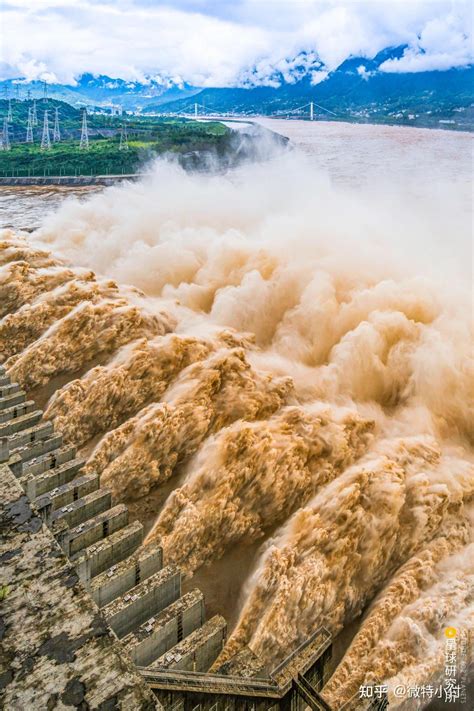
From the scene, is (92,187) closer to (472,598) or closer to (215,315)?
(215,315)

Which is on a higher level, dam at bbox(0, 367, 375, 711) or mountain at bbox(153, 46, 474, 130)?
mountain at bbox(153, 46, 474, 130)

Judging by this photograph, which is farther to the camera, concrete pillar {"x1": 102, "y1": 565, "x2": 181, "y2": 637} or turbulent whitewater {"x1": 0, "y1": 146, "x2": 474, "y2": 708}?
turbulent whitewater {"x1": 0, "y1": 146, "x2": 474, "y2": 708}

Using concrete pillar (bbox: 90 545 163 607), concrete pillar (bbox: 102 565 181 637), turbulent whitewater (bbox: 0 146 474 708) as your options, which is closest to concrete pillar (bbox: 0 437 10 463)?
turbulent whitewater (bbox: 0 146 474 708)

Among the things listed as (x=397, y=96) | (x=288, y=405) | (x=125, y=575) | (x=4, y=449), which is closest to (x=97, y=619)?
(x=125, y=575)

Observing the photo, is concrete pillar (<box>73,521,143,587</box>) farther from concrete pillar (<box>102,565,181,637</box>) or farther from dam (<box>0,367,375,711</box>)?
concrete pillar (<box>102,565,181,637</box>)

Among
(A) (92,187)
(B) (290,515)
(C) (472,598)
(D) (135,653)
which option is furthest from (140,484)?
(A) (92,187)

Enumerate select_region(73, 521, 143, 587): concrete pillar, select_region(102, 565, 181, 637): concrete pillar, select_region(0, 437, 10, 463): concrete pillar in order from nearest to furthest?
select_region(102, 565, 181, 637): concrete pillar
select_region(73, 521, 143, 587): concrete pillar
select_region(0, 437, 10, 463): concrete pillar

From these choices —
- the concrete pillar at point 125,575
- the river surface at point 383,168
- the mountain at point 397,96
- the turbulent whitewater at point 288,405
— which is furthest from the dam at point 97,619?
the mountain at point 397,96

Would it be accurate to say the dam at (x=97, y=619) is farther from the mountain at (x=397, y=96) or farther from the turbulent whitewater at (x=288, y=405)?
the mountain at (x=397, y=96)
